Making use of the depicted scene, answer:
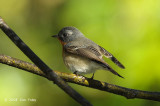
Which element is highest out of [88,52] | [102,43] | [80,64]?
[102,43]

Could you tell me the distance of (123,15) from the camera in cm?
434

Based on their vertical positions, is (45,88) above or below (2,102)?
above

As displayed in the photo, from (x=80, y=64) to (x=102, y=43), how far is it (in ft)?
1.45

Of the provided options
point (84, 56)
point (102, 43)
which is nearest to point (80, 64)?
point (84, 56)

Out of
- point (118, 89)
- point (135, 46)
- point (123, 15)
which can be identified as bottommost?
point (118, 89)

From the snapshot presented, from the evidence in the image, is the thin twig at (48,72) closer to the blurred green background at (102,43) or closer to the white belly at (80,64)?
the white belly at (80,64)

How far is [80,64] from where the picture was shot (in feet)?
14.8

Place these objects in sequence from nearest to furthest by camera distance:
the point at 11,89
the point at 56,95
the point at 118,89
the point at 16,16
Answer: the point at 118,89, the point at 11,89, the point at 56,95, the point at 16,16

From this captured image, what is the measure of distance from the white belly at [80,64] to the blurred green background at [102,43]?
1.08 feet

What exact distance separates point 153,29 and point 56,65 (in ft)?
6.11

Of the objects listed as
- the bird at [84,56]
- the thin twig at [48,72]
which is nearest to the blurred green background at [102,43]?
the bird at [84,56]

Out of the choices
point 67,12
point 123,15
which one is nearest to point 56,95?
point 67,12

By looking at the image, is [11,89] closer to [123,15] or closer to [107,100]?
[107,100]

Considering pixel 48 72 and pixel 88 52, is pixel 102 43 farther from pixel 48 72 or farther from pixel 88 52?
pixel 48 72
